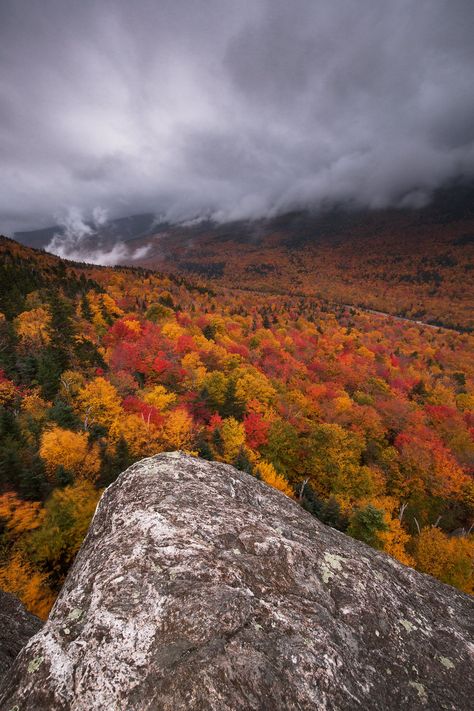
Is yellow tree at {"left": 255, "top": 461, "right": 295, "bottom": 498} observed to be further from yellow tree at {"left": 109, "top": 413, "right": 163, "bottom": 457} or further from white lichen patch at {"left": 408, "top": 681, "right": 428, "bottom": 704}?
white lichen patch at {"left": 408, "top": 681, "right": 428, "bottom": 704}

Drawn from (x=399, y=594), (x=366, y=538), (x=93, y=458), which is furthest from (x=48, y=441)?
(x=366, y=538)

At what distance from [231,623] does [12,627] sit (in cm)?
809

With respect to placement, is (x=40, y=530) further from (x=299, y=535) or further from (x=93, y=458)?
(x=299, y=535)

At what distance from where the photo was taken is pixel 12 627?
9375mm

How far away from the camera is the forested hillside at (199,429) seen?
82.0 ft

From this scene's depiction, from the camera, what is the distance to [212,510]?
956 cm

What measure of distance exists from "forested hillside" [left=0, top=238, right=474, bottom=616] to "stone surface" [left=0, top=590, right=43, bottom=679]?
12.9m

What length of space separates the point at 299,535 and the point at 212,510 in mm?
2965

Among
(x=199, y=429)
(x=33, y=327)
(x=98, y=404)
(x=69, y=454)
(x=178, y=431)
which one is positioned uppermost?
(x=33, y=327)

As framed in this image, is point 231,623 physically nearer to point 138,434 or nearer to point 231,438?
point 138,434

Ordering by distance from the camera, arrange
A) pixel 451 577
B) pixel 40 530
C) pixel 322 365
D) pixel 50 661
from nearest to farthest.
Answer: pixel 50 661 → pixel 40 530 → pixel 451 577 → pixel 322 365

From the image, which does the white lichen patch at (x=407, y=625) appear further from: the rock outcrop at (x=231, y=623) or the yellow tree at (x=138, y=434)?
the yellow tree at (x=138, y=434)

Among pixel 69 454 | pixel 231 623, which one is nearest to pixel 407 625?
pixel 231 623

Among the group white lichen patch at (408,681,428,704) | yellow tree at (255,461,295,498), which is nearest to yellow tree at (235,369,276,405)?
yellow tree at (255,461,295,498)
